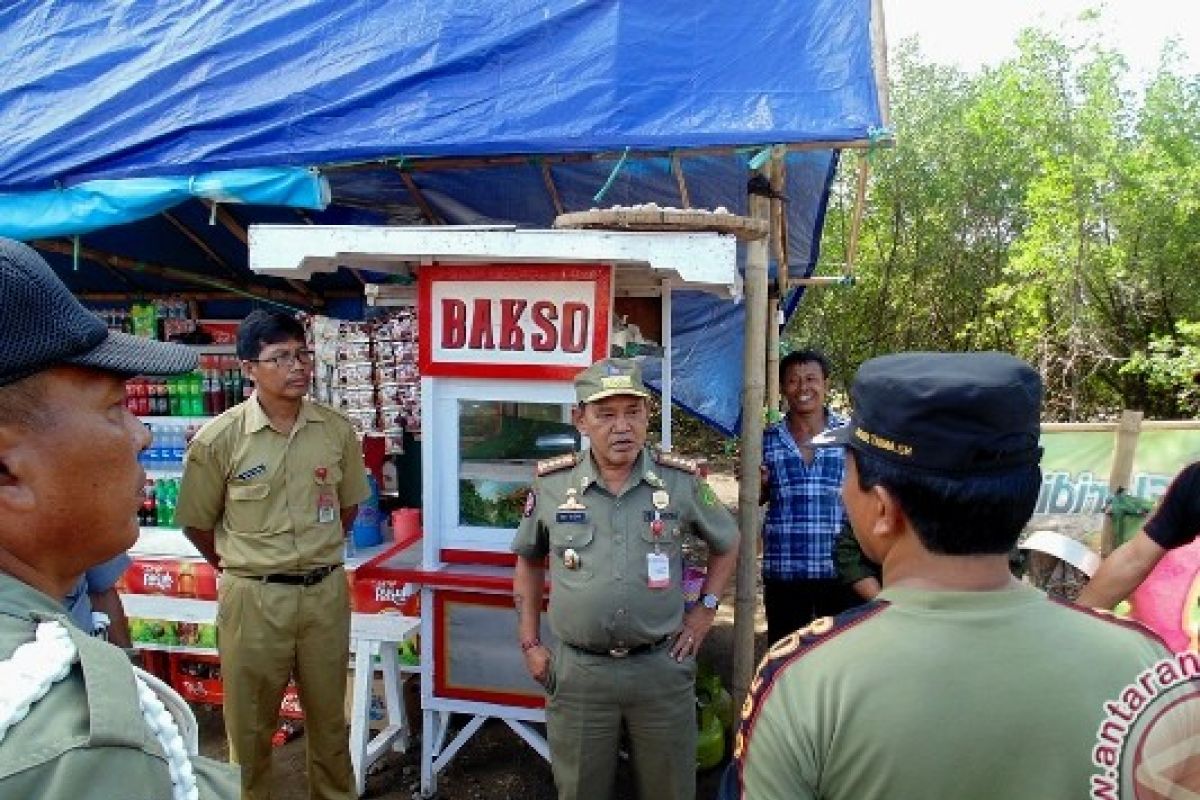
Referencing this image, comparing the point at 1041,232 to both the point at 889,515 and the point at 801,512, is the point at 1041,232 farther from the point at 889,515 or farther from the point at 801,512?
the point at 889,515

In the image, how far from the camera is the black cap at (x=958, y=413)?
42.3 inches

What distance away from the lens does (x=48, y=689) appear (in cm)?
75

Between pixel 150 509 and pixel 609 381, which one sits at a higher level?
pixel 609 381

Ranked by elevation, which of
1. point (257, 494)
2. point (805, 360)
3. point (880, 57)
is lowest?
point (257, 494)

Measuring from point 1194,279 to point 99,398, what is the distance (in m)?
11.6

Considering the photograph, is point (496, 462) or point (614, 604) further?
point (496, 462)

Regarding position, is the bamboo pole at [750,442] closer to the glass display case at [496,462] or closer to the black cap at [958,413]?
the glass display case at [496,462]

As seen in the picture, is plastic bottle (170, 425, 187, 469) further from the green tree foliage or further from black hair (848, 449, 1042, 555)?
the green tree foliage

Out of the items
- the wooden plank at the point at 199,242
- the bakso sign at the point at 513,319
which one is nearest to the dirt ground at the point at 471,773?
the bakso sign at the point at 513,319

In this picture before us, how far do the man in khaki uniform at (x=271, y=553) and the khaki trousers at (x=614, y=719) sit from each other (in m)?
1.01

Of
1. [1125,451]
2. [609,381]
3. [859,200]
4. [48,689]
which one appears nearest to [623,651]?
[609,381]

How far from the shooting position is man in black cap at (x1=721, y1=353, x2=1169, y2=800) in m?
1.02

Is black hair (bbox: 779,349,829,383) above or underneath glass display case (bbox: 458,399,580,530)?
above

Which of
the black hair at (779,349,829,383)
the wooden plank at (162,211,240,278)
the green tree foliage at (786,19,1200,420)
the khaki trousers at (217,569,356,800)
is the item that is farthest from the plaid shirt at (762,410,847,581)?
the green tree foliage at (786,19,1200,420)
